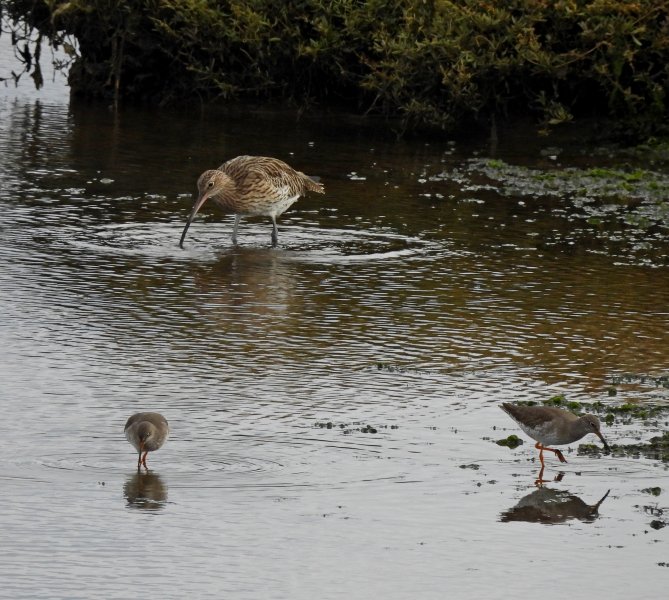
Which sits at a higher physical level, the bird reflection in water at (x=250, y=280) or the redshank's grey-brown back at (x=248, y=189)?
the redshank's grey-brown back at (x=248, y=189)

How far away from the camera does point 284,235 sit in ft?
55.8

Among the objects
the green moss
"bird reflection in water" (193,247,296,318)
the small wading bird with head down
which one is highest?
the small wading bird with head down

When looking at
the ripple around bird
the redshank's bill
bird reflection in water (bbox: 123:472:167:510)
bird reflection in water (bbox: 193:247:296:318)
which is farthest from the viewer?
the ripple around bird

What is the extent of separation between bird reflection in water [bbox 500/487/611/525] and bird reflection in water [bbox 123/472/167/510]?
190 cm

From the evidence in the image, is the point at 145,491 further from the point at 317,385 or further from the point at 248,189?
the point at 248,189

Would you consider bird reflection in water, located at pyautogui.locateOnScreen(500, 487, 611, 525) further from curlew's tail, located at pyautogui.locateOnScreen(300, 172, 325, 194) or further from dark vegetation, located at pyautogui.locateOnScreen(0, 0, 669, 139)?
dark vegetation, located at pyautogui.locateOnScreen(0, 0, 669, 139)

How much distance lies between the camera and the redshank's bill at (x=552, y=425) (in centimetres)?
962

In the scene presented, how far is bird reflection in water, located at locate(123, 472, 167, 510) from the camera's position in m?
8.78

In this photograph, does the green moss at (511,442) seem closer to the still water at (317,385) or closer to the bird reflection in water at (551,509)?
the still water at (317,385)

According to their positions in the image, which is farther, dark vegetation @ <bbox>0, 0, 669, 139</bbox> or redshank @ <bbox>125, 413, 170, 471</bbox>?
dark vegetation @ <bbox>0, 0, 669, 139</bbox>

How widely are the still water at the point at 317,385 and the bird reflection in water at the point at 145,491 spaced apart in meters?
0.02

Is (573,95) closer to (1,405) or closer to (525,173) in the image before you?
(525,173)

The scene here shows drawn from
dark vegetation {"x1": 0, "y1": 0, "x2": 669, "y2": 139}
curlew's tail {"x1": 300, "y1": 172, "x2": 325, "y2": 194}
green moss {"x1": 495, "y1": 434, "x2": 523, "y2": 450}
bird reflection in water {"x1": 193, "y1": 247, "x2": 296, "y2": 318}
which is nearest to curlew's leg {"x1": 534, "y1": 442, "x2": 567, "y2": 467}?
green moss {"x1": 495, "y1": 434, "x2": 523, "y2": 450}

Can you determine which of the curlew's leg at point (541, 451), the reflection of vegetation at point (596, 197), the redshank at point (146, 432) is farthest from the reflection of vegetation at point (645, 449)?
the reflection of vegetation at point (596, 197)
